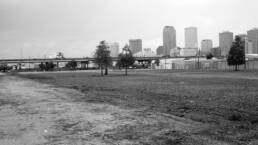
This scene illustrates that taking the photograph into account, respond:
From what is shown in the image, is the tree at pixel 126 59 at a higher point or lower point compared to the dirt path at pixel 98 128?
higher

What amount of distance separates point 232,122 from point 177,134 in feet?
7.43

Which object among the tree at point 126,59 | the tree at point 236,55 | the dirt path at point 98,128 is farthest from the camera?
the tree at point 236,55

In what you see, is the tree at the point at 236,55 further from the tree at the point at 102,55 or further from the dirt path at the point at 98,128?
the dirt path at the point at 98,128

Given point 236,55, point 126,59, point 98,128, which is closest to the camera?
point 98,128

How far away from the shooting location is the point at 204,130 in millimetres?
7277

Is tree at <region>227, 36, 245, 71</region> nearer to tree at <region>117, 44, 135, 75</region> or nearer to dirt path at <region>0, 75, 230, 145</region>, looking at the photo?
tree at <region>117, 44, 135, 75</region>

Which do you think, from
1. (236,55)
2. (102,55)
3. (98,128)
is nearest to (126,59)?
(102,55)

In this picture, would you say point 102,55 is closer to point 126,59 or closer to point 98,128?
point 126,59

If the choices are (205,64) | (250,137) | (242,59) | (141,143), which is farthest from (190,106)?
(205,64)

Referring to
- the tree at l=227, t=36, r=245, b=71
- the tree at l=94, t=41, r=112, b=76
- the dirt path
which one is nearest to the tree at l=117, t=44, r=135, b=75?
the tree at l=94, t=41, r=112, b=76

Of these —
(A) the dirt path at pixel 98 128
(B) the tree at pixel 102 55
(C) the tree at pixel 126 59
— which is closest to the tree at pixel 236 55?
(C) the tree at pixel 126 59

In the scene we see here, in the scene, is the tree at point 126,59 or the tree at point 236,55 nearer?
the tree at point 126,59

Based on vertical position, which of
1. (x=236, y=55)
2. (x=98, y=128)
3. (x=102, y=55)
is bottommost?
(x=98, y=128)

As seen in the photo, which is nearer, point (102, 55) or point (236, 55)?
point (102, 55)
